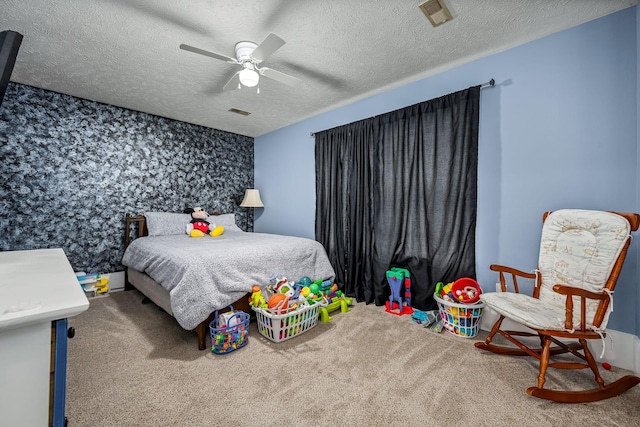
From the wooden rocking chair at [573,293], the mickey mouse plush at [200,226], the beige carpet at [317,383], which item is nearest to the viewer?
the beige carpet at [317,383]

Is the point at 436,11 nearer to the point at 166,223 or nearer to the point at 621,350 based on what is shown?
the point at 621,350

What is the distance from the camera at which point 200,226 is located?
3623 millimetres

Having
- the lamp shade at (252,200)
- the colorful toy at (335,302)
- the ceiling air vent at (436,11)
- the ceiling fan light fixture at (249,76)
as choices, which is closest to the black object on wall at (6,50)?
the ceiling fan light fixture at (249,76)

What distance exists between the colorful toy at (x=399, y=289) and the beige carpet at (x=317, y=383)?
0.39 meters

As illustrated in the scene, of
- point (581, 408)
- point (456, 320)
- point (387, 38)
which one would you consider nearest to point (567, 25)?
point (387, 38)

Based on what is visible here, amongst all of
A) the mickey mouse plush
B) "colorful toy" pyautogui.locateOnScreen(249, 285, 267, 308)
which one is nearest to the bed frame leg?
"colorful toy" pyautogui.locateOnScreen(249, 285, 267, 308)

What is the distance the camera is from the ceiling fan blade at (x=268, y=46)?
1742mm

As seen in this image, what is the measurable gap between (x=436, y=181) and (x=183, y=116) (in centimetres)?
347

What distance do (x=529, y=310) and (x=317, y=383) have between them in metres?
1.37

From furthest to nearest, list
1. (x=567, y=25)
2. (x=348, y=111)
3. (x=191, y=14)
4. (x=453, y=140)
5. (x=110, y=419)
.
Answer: (x=348, y=111)
(x=453, y=140)
(x=567, y=25)
(x=191, y=14)
(x=110, y=419)

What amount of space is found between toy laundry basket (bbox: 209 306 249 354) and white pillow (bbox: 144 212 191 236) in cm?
200

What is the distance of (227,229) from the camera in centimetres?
404

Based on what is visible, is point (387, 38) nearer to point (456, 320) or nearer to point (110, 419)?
point (456, 320)

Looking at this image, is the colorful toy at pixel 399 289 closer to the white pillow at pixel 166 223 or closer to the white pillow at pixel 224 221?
the white pillow at pixel 224 221
